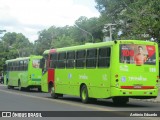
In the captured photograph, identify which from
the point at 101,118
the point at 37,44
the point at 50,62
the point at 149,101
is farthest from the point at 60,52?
the point at 37,44

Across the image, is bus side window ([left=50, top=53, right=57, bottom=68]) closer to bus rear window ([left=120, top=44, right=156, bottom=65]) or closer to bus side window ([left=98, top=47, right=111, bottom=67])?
bus side window ([left=98, top=47, right=111, bottom=67])

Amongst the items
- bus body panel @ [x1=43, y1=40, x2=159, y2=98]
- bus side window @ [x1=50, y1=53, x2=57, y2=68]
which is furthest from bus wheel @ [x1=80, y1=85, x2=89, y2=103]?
bus side window @ [x1=50, y1=53, x2=57, y2=68]

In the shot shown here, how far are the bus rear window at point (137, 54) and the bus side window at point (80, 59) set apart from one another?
3.28 m

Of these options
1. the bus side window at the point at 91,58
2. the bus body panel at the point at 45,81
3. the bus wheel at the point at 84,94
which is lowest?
the bus wheel at the point at 84,94

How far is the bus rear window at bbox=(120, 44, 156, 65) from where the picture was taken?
2019 cm

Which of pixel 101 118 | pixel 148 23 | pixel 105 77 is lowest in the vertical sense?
pixel 101 118

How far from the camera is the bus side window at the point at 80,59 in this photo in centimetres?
2308

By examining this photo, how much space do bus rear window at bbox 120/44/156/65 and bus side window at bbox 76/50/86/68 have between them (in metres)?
3.28

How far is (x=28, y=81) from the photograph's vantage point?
37.7 meters

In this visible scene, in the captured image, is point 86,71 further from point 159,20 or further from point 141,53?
point 159,20

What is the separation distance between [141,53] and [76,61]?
4473 millimetres

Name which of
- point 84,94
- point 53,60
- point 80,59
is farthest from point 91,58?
point 53,60

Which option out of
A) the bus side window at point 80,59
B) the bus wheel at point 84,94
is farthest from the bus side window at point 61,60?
the bus wheel at point 84,94

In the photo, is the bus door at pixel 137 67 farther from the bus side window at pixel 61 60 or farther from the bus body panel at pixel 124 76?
the bus side window at pixel 61 60
